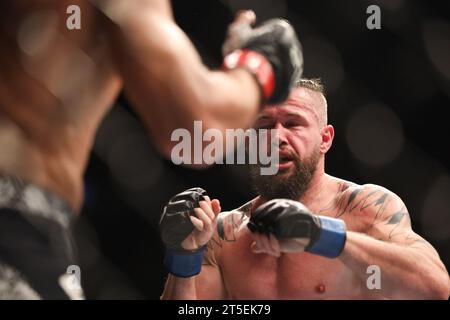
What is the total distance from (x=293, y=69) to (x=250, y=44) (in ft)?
→ 0.38

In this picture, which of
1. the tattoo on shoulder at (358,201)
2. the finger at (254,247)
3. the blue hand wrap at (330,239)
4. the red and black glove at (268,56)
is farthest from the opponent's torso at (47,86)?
the tattoo on shoulder at (358,201)

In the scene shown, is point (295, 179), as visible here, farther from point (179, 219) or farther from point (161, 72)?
point (161, 72)

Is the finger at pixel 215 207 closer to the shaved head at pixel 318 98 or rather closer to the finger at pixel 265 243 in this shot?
the finger at pixel 265 243

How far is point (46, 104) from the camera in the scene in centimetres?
107

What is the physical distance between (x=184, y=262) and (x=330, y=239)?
0.48m

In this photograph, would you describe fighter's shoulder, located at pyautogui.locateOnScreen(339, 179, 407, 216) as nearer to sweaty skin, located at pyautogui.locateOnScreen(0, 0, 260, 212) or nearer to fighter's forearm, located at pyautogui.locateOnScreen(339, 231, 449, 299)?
fighter's forearm, located at pyautogui.locateOnScreen(339, 231, 449, 299)

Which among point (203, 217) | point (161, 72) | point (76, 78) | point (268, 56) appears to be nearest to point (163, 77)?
point (161, 72)

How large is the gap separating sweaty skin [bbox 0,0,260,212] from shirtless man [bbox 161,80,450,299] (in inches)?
31.7

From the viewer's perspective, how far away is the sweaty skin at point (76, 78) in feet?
3.44

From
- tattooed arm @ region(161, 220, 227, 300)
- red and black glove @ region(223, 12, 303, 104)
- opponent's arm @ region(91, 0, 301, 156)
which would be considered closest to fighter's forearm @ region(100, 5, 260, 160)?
opponent's arm @ region(91, 0, 301, 156)

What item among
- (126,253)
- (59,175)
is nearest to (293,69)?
(59,175)

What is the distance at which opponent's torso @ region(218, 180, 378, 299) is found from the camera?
206 centimetres

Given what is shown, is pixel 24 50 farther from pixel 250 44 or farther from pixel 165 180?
pixel 165 180

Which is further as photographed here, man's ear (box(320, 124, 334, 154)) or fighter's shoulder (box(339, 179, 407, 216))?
man's ear (box(320, 124, 334, 154))
